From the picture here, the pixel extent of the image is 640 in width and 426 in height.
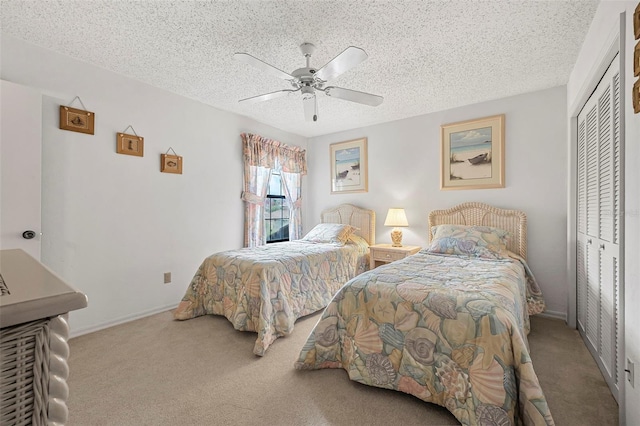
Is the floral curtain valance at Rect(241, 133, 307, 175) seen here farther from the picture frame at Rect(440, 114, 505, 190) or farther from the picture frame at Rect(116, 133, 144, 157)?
the picture frame at Rect(440, 114, 505, 190)

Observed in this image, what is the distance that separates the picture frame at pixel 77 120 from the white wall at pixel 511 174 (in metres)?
3.45

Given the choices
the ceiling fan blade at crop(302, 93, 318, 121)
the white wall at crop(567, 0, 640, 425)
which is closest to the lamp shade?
the ceiling fan blade at crop(302, 93, 318, 121)

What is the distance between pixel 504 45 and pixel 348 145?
2.66 meters

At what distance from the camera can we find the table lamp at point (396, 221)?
404 centimetres

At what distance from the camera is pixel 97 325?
2850mm

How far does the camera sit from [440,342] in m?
1.68

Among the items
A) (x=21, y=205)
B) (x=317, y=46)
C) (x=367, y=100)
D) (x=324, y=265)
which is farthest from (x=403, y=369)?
(x=21, y=205)

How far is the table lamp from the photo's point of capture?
13.3ft

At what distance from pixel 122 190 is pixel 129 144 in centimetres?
48

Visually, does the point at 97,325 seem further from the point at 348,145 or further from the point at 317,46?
the point at 348,145

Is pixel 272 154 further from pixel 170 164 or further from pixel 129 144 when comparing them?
pixel 129 144

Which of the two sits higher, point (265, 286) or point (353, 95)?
point (353, 95)

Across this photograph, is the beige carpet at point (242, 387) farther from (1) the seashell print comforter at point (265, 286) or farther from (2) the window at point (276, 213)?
(2) the window at point (276, 213)

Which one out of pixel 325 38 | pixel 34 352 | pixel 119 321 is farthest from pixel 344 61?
pixel 119 321
